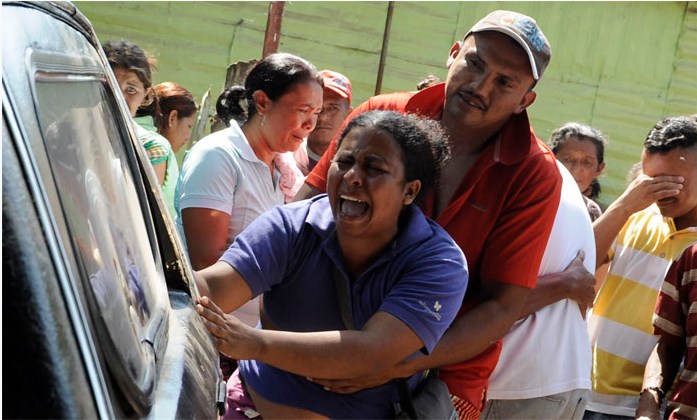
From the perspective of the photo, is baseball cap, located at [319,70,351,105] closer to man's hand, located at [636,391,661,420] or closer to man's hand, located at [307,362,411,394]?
man's hand, located at [636,391,661,420]

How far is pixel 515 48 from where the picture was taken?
3.44 meters

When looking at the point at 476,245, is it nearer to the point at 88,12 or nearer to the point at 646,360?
the point at 646,360

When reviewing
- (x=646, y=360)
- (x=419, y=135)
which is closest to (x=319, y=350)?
(x=419, y=135)

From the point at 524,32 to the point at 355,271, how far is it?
3.54 feet

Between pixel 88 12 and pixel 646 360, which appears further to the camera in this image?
pixel 88 12

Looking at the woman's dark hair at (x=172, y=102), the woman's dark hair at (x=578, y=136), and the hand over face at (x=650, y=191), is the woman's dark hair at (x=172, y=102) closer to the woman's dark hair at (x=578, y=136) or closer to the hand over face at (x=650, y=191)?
the woman's dark hair at (x=578, y=136)

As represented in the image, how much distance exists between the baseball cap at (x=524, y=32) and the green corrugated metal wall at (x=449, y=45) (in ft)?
18.7

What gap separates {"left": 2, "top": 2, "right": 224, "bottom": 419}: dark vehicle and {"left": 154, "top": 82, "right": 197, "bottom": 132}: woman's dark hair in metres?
4.16

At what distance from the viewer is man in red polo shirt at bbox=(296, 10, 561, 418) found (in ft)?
10.7

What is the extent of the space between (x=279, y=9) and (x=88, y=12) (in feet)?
6.79

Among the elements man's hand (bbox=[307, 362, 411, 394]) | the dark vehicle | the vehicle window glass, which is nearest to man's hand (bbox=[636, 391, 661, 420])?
man's hand (bbox=[307, 362, 411, 394])

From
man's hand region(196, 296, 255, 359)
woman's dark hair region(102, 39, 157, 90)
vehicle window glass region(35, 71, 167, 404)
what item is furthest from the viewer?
woman's dark hair region(102, 39, 157, 90)

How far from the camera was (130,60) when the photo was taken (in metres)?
5.16

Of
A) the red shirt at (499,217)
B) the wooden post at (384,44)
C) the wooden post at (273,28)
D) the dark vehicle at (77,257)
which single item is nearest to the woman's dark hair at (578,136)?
the wooden post at (273,28)
